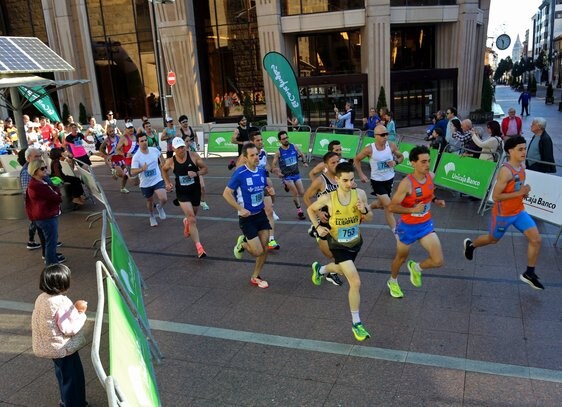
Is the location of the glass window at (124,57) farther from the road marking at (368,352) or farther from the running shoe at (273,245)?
the road marking at (368,352)

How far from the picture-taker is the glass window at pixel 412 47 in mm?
25877

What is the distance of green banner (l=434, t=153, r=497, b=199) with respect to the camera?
31.6 ft

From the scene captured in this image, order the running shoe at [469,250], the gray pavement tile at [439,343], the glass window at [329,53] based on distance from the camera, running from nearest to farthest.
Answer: the gray pavement tile at [439,343]
the running shoe at [469,250]
the glass window at [329,53]

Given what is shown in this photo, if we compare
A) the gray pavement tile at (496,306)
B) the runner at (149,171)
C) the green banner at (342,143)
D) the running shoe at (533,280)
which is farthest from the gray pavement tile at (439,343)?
the green banner at (342,143)

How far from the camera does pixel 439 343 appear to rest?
4.71 metres

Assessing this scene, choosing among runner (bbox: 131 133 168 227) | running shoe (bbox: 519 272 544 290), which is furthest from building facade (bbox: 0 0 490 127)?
running shoe (bbox: 519 272 544 290)

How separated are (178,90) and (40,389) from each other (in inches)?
935

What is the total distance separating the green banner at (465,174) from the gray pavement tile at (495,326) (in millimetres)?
4904

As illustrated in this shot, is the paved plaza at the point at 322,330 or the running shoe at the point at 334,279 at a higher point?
the running shoe at the point at 334,279

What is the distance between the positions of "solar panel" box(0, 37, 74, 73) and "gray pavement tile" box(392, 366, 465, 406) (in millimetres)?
10079

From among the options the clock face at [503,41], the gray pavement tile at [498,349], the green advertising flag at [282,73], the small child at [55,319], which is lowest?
the gray pavement tile at [498,349]

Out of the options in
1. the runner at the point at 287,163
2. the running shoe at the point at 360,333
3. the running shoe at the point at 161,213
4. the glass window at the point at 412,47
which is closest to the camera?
the running shoe at the point at 360,333

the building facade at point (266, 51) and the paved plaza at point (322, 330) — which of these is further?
the building facade at point (266, 51)

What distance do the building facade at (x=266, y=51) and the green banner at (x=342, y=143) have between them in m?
9.49
